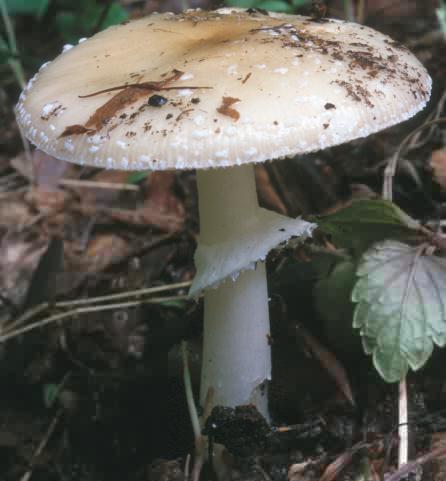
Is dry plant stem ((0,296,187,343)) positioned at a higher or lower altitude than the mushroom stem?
lower

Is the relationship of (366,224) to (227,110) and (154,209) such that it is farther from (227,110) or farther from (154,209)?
(154,209)

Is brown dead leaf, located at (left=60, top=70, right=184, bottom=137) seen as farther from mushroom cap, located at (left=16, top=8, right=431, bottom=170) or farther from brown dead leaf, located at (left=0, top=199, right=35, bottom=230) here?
brown dead leaf, located at (left=0, top=199, right=35, bottom=230)

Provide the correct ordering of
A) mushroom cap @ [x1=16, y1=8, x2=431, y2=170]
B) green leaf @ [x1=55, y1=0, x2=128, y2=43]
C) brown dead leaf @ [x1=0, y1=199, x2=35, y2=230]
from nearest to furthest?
mushroom cap @ [x1=16, y1=8, x2=431, y2=170] → brown dead leaf @ [x1=0, y1=199, x2=35, y2=230] → green leaf @ [x1=55, y1=0, x2=128, y2=43]

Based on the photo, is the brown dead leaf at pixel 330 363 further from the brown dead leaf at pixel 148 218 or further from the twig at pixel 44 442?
the brown dead leaf at pixel 148 218

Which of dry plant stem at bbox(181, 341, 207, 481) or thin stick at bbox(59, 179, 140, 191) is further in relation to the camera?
thin stick at bbox(59, 179, 140, 191)

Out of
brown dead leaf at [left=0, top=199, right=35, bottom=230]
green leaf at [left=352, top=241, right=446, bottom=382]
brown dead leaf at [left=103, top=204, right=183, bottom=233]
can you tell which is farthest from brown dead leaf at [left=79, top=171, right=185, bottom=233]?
green leaf at [left=352, top=241, right=446, bottom=382]

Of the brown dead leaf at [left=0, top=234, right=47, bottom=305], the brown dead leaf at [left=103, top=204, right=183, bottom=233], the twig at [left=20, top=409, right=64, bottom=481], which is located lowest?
the twig at [left=20, top=409, right=64, bottom=481]
